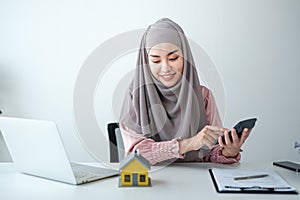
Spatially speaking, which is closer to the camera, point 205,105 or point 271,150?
point 205,105

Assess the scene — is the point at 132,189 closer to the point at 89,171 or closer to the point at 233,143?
the point at 89,171

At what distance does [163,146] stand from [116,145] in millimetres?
545

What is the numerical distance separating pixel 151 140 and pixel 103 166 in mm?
203

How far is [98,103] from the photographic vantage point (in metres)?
2.83

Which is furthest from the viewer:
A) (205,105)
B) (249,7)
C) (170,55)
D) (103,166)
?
(249,7)

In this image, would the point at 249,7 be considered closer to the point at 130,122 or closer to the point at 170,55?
the point at 170,55

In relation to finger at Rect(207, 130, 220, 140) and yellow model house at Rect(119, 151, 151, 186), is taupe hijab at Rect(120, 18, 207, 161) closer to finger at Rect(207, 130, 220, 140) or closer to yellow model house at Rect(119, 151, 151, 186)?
finger at Rect(207, 130, 220, 140)

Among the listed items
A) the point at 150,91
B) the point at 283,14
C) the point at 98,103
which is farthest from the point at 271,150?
the point at 150,91

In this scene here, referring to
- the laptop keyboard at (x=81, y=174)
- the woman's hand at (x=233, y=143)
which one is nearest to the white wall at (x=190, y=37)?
the woman's hand at (x=233, y=143)

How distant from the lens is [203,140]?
138 centimetres

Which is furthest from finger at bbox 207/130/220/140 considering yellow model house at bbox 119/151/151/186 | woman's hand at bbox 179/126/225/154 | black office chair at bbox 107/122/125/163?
black office chair at bbox 107/122/125/163

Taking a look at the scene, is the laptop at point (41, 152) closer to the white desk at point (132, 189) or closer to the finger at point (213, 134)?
the white desk at point (132, 189)

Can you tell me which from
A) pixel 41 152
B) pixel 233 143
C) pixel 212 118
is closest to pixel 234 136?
pixel 233 143

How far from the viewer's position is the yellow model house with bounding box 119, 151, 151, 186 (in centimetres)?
111
